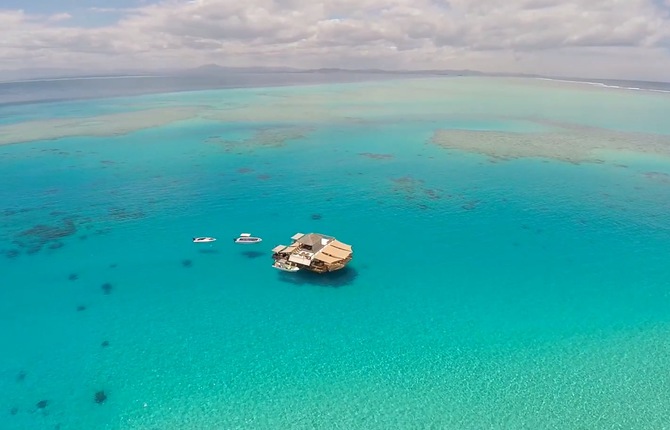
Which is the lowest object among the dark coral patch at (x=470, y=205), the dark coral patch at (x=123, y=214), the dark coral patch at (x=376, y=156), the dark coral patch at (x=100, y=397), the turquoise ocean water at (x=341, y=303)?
the dark coral patch at (x=100, y=397)

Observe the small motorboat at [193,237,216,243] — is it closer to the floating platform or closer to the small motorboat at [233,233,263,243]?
the small motorboat at [233,233,263,243]

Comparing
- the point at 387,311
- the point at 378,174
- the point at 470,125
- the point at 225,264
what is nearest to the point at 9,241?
the point at 225,264

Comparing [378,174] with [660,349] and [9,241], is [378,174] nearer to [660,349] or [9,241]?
[660,349]

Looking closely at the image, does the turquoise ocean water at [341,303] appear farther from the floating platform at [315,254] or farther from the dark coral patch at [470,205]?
the floating platform at [315,254]

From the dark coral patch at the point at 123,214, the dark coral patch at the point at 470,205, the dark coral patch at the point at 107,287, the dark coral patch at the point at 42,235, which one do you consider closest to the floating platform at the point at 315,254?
the dark coral patch at the point at 107,287

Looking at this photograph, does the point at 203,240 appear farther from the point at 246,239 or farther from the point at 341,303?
the point at 341,303

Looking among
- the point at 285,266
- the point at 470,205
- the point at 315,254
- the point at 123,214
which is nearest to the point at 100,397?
the point at 285,266

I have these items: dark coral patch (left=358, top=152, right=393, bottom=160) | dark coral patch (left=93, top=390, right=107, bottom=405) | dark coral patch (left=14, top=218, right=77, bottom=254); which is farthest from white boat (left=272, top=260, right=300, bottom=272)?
dark coral patch (left=358, top=152, right=393, bottom=160)
